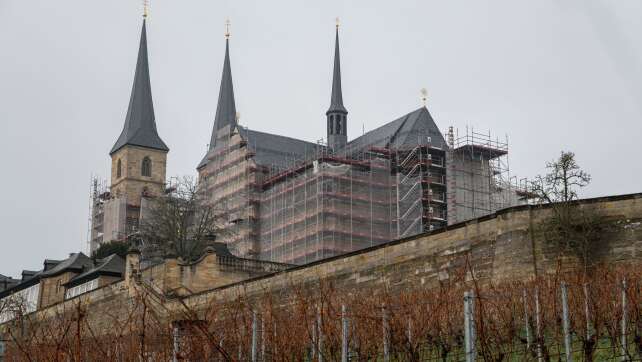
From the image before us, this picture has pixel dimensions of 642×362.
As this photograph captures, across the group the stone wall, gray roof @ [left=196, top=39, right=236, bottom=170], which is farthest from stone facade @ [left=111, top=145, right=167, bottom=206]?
the stone wall

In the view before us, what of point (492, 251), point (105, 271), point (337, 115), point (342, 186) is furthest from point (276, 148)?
point (492, 251)

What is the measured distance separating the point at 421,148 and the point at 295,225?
895 centimetres

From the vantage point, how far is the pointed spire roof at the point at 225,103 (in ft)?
312

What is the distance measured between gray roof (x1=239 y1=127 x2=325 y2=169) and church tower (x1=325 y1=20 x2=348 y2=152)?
1.88 metres

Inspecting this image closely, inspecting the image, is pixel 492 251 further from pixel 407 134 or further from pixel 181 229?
pixel 407 134

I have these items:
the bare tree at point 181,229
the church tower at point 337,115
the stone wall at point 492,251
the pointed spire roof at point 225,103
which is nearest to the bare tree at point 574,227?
the stone wall at point 492,251

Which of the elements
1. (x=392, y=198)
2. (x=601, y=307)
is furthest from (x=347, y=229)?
(x=601, y=307)

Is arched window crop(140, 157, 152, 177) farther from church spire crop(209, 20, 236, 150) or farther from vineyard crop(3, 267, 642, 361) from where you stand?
vineyard crop(3, 267, 642, 361)

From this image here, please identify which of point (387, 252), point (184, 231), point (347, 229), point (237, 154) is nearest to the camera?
point (387, 252)

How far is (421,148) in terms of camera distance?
215 feet

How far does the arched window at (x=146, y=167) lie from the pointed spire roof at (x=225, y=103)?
6.49 metres

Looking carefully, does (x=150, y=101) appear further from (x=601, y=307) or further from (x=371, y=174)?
(x=601, y=307)

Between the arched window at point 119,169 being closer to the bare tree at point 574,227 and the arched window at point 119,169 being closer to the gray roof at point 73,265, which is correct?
the gray roof at point 73,265

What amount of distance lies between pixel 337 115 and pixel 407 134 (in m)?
12.5
